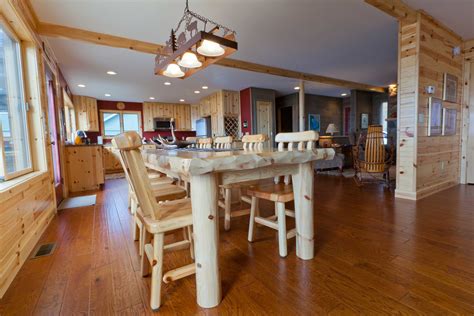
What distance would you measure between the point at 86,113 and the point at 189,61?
6.20 metres

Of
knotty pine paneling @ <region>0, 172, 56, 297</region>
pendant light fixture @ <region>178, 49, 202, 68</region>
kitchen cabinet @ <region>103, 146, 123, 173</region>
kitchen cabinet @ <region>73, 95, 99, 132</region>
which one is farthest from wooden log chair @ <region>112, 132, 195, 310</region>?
kitchen cabinet @ <region>73, 95, 99, 132</region>

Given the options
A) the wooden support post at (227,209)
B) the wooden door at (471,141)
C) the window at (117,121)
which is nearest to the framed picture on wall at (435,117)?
the wooden door at (471,141)

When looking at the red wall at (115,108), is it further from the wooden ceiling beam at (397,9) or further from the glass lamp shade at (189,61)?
the wooden ceiling beam at (397,9)

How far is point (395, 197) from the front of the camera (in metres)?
3.12

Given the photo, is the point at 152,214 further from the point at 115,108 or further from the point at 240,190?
the point at 115,108

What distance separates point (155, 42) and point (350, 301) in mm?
3858

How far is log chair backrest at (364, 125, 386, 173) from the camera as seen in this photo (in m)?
3.63

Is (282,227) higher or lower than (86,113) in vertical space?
lower

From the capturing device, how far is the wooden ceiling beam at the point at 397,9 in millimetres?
2514

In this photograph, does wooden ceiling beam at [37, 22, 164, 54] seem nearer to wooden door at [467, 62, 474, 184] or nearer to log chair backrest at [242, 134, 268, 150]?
log chair backrest at [242, 134, 268, 150]

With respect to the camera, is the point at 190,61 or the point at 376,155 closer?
the point at 190,61

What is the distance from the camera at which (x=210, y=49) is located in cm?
210

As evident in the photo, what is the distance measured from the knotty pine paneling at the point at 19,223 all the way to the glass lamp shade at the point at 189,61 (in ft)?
5.81

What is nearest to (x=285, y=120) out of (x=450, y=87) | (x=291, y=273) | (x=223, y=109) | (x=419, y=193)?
Answer: (x=223, y=109)
